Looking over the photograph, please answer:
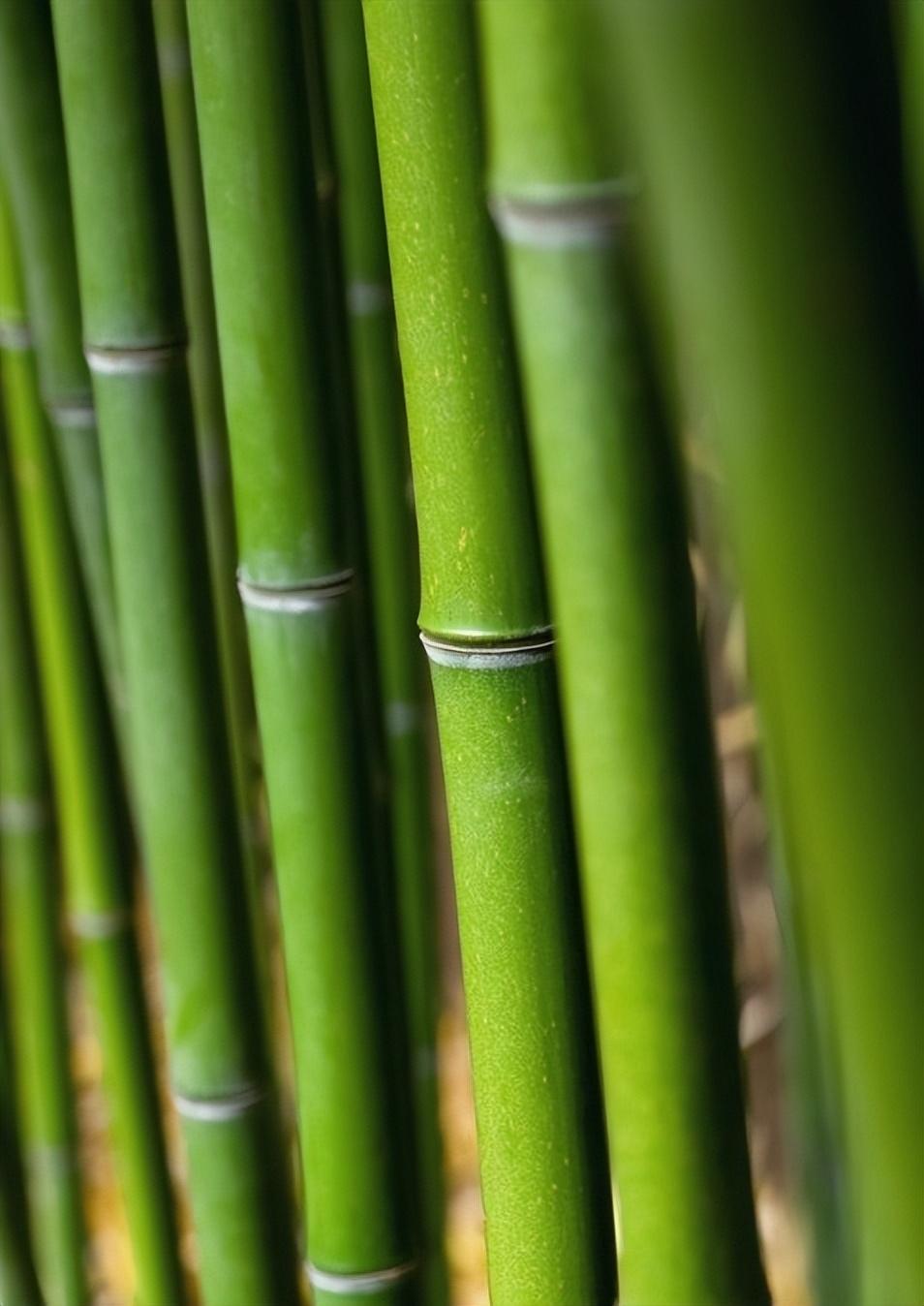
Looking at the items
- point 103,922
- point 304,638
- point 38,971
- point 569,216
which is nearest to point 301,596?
point 304,638

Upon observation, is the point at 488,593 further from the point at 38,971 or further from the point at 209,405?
the point at 38,971

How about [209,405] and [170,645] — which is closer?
[170,645]

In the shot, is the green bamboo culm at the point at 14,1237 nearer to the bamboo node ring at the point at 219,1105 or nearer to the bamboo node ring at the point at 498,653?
the bamboo node ring at the point at 219,1105

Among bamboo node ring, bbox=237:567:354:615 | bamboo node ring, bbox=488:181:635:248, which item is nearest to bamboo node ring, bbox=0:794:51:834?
bamboo node ring, bbox=237:567:354:615

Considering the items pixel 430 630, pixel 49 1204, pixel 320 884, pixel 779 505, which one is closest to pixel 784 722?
pixel 779 505

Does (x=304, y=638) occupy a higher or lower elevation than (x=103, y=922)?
higher

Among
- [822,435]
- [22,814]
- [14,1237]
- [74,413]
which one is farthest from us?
[22,814]

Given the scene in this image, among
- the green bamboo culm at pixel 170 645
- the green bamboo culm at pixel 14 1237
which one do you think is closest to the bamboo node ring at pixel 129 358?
the green bamboo culm at pixel 170 645

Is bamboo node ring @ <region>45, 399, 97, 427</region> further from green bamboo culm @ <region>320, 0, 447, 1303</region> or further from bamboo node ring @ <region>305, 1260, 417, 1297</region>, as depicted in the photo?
bamboo node ring @ <region>305, 1260, 417, 1297</region>
